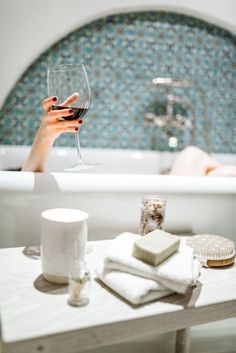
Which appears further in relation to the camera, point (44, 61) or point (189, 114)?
point (189, 114)

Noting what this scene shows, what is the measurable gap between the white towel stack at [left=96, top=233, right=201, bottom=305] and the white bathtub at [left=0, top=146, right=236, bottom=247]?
0.38 meters

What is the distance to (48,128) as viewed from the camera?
128 centimetres

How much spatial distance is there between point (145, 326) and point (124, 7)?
2.55 metres

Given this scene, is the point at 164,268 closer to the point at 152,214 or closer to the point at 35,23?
the point at 152,214

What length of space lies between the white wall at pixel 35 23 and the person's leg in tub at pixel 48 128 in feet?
4.84

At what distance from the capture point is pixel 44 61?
9.08ft

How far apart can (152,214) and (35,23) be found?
2.15 metres

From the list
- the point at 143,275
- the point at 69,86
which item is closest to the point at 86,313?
the point at 143,275

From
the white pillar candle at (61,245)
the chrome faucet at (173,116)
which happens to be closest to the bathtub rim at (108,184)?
the white pillar candle at (61,245)

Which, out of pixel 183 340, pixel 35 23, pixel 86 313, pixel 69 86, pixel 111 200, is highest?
pixel 35 23

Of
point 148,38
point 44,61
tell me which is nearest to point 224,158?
point 148,38

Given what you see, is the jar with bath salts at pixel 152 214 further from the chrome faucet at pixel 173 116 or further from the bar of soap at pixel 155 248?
the chrome faucet at pixel 173 116

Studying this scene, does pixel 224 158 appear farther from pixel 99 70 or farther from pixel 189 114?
pixel 99 70

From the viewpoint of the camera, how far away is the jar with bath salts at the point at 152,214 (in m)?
1.14
